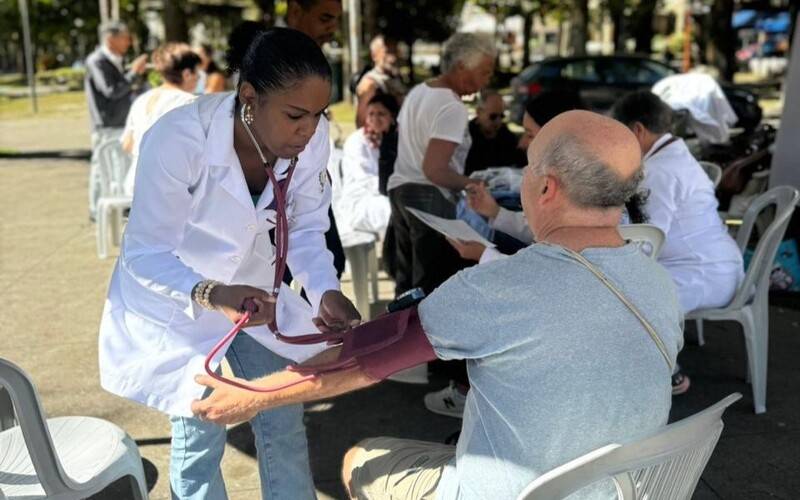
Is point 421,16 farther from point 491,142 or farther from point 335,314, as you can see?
point 335,314

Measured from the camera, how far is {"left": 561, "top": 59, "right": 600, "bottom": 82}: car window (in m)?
17.2

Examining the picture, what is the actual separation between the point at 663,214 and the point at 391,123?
2.35 m

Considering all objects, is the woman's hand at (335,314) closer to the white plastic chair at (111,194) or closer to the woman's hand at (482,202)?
the woman's hand at (482,202)

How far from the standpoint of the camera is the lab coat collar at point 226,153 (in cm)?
226

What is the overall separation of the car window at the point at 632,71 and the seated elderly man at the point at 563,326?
1547cm

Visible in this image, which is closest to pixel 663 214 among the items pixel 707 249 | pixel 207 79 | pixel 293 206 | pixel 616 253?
pixel 707 249

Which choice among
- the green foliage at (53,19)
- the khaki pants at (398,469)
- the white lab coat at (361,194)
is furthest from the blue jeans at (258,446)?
the green foliage at (53,19)

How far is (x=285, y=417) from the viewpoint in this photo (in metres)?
2.49

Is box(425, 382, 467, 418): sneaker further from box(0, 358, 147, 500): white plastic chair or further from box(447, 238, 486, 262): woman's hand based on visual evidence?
box(0, 358, 147, 500): white plastic chair

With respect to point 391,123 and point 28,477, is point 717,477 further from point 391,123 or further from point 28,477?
point 391,123

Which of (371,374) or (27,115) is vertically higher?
(371,374)

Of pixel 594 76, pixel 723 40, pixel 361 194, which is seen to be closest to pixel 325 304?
pixel 361 194

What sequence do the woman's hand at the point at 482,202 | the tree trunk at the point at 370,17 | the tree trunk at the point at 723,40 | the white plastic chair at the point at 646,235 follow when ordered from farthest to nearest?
the tree trunk at the point at 723,40, the tree trunk at the point at 370,17, the woman's hand at the point at 482,202, the white plastic chair at the point at 646,235

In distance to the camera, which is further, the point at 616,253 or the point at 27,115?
the point at 27,115
